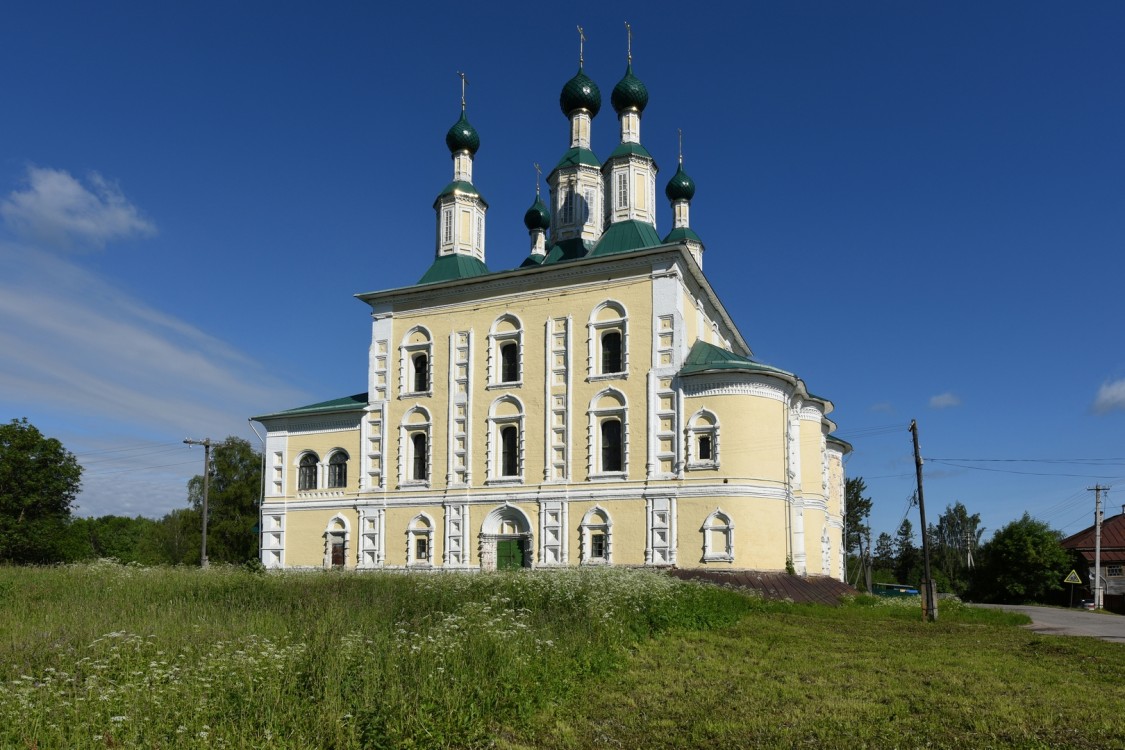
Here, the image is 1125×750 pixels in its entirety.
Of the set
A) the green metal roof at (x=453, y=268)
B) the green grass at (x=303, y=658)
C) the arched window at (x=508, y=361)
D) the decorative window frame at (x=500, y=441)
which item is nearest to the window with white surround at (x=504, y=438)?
the decorative window frame at (x=500, y=441)

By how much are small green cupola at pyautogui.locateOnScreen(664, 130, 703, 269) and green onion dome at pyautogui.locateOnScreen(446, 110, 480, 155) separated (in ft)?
33.3

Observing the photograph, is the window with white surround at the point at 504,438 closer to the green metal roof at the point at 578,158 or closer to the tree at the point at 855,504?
the green metal roof at the point at 578,158

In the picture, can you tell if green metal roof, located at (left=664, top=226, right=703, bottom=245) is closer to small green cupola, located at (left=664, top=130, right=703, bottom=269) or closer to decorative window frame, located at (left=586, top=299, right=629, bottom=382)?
small green cupola, located at (left=664, top=130, right=703, bottom=269)

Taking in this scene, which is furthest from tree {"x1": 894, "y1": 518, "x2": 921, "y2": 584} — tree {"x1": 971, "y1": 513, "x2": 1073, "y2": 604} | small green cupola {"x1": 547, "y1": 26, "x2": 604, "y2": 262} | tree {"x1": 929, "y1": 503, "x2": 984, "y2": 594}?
small green cupola {"x1": 547, "y1": 26, "x2": 604, "y2": 262}

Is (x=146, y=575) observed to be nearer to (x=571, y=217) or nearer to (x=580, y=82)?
(x=571, y=217)

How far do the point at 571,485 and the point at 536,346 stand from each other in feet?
15.5

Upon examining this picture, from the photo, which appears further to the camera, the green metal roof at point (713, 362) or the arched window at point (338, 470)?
the arched window at point (338, 470)

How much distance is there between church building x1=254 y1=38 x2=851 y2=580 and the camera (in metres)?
25.5

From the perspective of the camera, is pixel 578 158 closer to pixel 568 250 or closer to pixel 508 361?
pixel 568 250

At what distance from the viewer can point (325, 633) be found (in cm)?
919

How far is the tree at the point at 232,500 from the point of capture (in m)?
43.8

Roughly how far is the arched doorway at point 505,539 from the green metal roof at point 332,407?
6.39 metres

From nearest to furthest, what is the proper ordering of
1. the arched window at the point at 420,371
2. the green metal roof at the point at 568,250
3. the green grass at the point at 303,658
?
the green grass at the point at 303,658
the arched window at the point at 420,371
the green metal roof at the point at 568,250

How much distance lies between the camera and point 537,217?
132 feet
